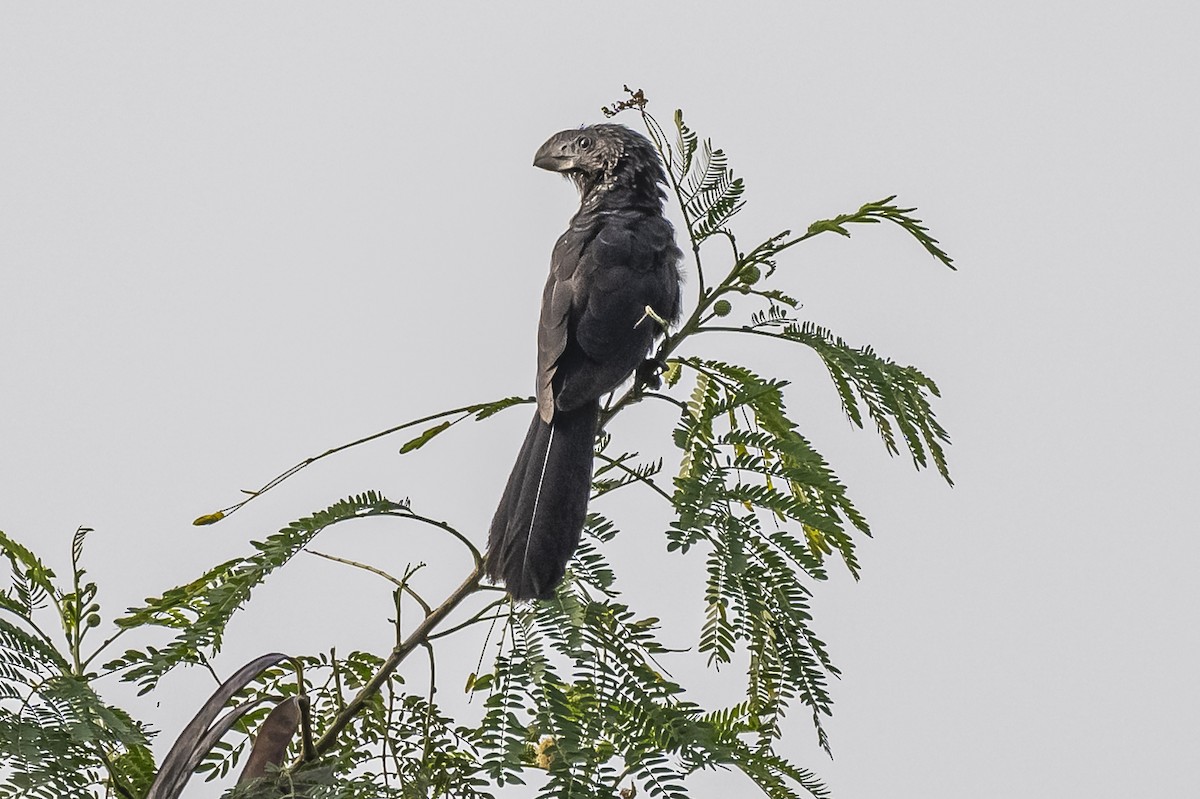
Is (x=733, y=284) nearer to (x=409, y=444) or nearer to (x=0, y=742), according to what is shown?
(x=409, y=444)

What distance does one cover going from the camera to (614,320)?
7.85 ft

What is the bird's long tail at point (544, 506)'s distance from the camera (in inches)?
68.4

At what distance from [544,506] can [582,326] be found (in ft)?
2.00

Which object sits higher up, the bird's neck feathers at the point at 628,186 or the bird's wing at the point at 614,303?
the bird's neck feathers at the point at 628,186

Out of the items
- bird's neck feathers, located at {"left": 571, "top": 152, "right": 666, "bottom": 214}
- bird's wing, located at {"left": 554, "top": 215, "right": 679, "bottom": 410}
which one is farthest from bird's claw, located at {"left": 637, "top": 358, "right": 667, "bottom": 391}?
bird's neck feathers, located at {"left": 571, "top": 152, "right": 666, "bottom": 214}

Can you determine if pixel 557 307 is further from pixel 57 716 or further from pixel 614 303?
pixel 57 716

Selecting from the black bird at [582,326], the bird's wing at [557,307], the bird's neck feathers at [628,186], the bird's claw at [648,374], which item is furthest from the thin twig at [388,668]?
the bird's neck feathers at [628,186]

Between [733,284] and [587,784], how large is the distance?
770 mm

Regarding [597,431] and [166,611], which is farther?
[597,431]

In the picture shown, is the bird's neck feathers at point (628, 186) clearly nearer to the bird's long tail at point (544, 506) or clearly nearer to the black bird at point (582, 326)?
the black bird at point (582, 326)

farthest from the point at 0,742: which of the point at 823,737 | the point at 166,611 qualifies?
the point at 823,737

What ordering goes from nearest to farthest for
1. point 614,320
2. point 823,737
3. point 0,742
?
point 0,742, point 823,737, point 614,320

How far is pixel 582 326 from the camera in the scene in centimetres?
238

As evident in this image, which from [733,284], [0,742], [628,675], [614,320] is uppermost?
[614,320]
